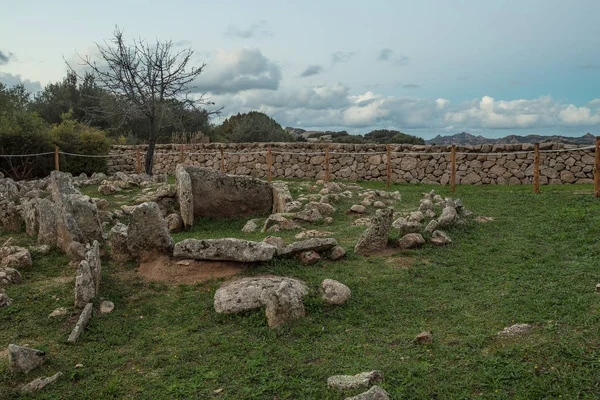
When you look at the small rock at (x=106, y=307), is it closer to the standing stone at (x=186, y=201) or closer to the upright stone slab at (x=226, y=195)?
the standing stone at (x=186, y=201)

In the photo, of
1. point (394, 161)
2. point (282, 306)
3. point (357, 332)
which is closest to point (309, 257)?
point (282, 306)

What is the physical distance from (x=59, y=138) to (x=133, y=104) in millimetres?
3058

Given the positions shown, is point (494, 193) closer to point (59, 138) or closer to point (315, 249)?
point (315, 249)

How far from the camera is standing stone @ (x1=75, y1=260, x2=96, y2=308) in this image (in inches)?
216

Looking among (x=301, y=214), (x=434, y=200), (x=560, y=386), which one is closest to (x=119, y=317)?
(x=560, y=386)

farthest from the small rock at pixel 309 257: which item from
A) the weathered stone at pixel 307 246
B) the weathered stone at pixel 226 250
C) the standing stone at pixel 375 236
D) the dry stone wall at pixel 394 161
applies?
the dry stone wall at pixel 394 161

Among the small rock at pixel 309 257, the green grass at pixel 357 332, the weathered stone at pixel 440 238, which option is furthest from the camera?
the weathered stone at pixel 440 238

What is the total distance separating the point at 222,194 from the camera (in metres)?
10.8

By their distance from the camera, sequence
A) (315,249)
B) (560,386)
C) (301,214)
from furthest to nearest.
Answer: (301,214)
(315,249)
(560,386)

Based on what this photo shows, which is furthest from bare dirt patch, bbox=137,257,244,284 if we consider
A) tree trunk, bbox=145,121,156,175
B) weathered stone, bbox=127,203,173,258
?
tree trunk, bbox=145,121,156,175

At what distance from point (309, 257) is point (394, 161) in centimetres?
1262

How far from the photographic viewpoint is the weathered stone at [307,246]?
265 inches

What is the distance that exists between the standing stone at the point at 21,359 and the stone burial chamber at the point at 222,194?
5930 millimetres

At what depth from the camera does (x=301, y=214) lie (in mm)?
9734
